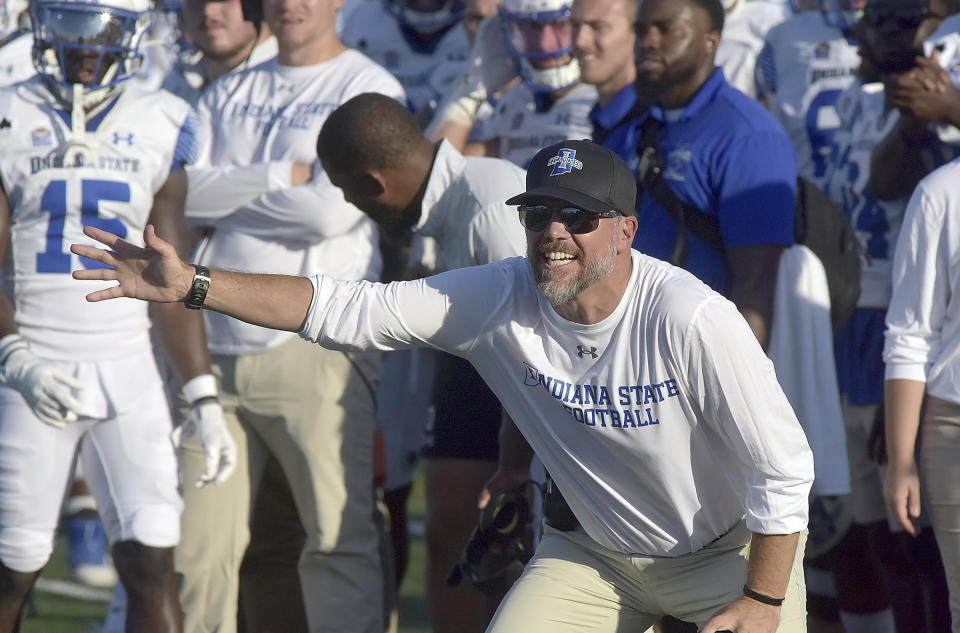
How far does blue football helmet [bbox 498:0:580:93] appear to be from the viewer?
5.46 meters

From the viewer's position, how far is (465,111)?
569cm

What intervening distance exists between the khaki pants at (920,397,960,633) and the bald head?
1.62 metres

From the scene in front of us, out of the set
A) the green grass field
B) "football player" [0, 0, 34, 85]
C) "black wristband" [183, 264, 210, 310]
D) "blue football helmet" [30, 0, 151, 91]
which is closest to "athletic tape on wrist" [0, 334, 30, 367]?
"blue football helmet" [30, 0, 151, 91]

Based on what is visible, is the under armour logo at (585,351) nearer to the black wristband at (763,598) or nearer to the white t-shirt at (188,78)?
the black wristband at (763,598)

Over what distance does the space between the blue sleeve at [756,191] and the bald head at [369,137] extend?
884 mm

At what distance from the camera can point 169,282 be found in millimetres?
3264

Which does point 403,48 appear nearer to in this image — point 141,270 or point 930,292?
point 930,292

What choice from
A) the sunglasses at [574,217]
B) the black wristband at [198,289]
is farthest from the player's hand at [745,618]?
the black wristband at [198,289]

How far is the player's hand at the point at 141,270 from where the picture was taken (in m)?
3.26

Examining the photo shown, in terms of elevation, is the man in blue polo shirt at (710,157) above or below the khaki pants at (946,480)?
above

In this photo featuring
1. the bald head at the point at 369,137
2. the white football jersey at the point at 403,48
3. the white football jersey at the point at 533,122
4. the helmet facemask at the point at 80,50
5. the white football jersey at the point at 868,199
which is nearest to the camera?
the bald head at the point at 369,137

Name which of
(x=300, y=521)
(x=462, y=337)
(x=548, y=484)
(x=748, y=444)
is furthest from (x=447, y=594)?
(x=748, y=444)

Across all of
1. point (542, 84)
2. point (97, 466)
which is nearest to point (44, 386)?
point (97, 466)

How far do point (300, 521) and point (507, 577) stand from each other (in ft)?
4.04
